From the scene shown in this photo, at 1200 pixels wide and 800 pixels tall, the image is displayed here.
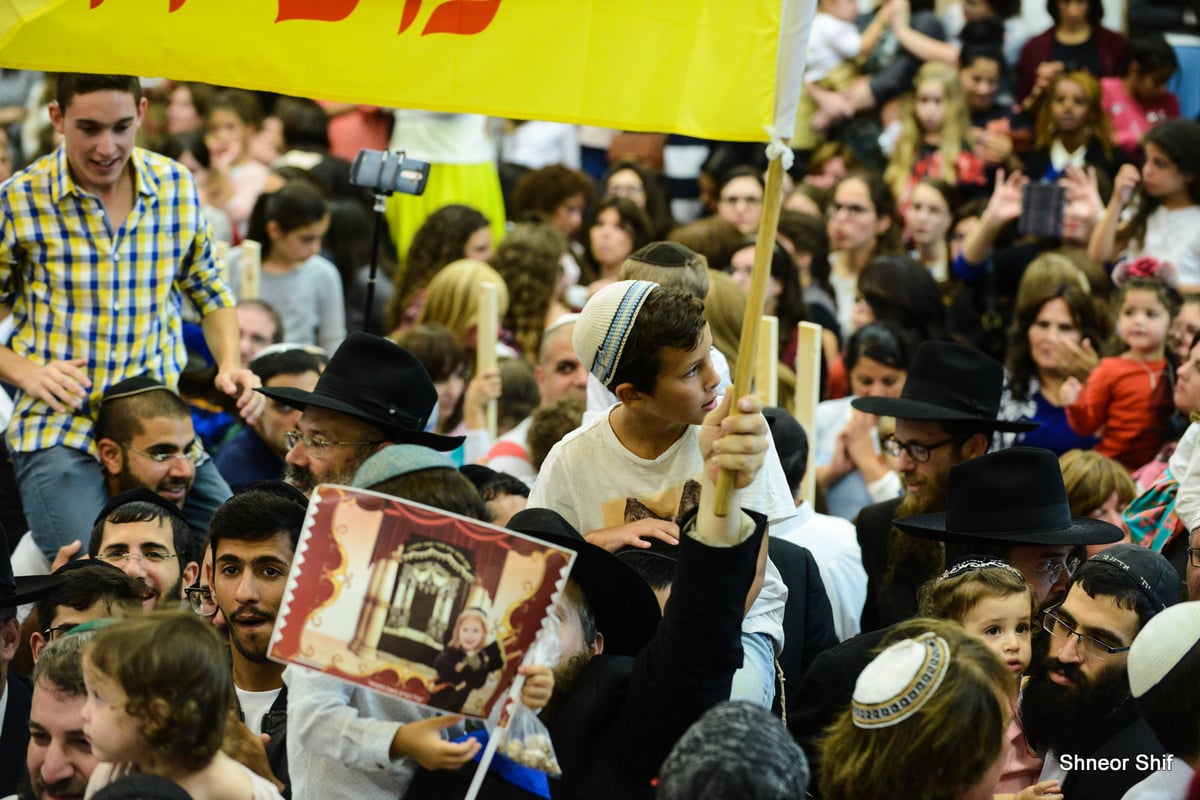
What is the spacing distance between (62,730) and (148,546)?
160cm

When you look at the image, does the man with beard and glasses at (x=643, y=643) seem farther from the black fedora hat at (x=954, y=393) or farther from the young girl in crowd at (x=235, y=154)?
the young girl in crowd at (x=235, y=154)

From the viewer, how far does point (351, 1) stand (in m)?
4.94

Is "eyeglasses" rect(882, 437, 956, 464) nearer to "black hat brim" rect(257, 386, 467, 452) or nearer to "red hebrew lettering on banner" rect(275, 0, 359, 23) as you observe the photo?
"black hat brim" rect(257, 386, 467, 452)

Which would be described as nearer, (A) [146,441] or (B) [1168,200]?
(A) [146,441]

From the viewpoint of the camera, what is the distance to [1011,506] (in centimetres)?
561

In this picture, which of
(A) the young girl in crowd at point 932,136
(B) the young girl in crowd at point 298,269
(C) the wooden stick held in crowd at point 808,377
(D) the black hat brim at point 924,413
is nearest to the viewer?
(D) the black hat brim at point 924,413

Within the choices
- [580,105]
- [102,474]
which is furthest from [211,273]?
[580,105]

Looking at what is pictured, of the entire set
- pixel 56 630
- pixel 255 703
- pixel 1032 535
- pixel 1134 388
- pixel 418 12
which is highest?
pixel 418 12

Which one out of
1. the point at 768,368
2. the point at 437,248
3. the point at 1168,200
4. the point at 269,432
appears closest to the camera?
the point at 269,432

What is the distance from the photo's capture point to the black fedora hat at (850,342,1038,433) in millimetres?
6598

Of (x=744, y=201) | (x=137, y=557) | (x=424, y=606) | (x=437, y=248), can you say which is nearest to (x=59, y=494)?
(x=137, y=557)

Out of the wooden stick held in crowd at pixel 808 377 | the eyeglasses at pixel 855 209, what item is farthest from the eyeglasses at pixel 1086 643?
the eyeglasses at pixel 855 209

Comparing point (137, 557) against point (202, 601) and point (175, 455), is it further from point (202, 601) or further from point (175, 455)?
point (175, 455)

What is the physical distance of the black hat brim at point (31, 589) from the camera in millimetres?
4902
